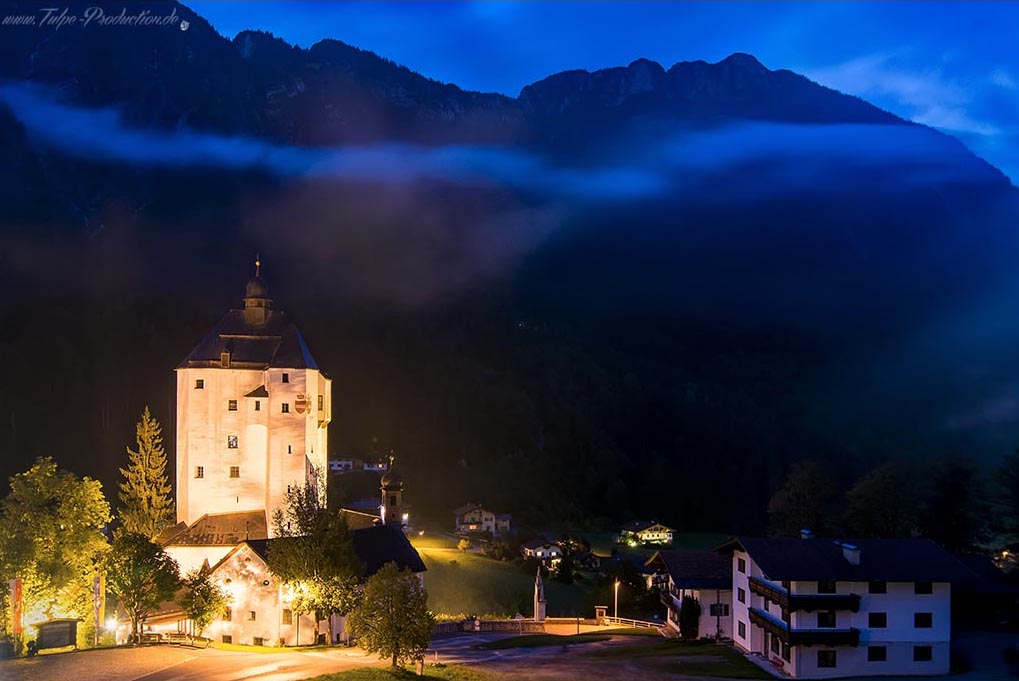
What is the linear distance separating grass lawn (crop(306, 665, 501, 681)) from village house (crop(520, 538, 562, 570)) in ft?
207

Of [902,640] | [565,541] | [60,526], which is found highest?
[60,526]

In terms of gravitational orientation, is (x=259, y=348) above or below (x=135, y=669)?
above

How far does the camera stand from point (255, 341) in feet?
256

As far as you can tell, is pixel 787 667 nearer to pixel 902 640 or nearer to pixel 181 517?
pixel 902 640

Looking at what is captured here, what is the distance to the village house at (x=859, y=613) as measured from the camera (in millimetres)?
45156

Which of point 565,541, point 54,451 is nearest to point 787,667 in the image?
point 565,541

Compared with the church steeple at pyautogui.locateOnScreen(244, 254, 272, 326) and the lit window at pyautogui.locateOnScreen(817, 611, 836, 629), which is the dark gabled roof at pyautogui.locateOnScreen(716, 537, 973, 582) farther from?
the church steeple at pyautogui.locateOnScreen(244, 254, 272, 326)

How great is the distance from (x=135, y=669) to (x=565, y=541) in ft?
264

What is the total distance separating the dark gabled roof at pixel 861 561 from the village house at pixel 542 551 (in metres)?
59.3

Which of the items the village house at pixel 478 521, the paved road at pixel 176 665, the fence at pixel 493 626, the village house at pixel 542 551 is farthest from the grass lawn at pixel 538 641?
the village house at pixel 478 521

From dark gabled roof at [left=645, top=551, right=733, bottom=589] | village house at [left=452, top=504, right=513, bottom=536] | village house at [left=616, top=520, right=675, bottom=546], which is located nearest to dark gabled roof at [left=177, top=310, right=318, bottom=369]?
dark gabled roof at [left=645, top=551, right=733, bottom=589]

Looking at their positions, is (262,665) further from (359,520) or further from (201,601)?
(359,520)

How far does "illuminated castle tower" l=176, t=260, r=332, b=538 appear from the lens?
74.5m

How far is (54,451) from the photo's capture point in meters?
Result: 164
